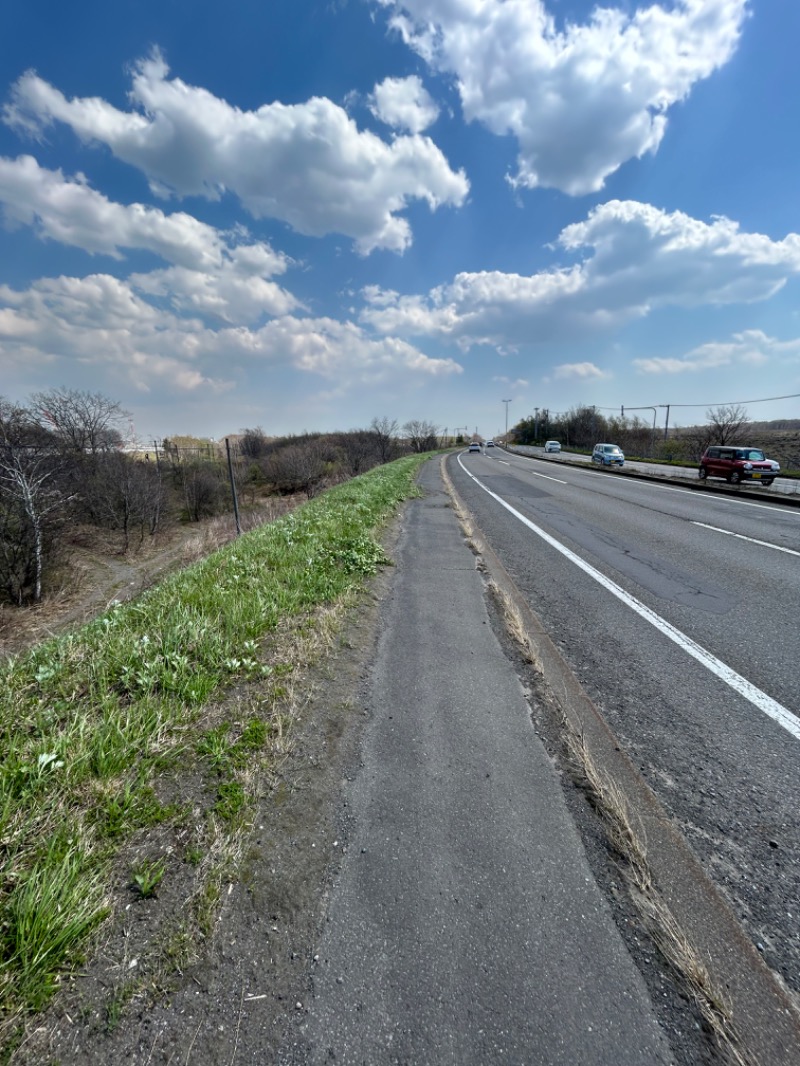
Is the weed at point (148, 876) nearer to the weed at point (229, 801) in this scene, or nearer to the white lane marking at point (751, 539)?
the weed at point (229, 801)

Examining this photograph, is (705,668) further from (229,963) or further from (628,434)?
(628,434)

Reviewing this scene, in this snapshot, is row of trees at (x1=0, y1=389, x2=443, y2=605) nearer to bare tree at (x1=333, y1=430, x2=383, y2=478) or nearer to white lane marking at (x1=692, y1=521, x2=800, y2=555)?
bare tree at (x1=333, y1=430, x2=383, y2=478)

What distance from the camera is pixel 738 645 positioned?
152 inches

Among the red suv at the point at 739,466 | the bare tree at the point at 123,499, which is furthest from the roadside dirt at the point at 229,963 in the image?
the bare tree at the point at 123,499

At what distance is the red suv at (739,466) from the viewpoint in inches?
728

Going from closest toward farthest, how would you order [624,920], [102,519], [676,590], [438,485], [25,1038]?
1. [25,1038]
2. [624,920]
3. [676,590]
4. [438,485]
5. [102,519]

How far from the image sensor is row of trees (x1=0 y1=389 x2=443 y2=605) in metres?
16.8

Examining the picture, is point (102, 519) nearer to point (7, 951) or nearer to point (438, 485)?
point (438, 485)

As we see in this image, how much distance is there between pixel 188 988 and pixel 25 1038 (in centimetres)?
41

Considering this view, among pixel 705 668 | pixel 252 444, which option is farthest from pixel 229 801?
pixel 252 444

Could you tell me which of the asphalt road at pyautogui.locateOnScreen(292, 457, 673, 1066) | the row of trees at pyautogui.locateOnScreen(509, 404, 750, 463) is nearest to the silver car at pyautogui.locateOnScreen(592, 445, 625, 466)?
the row of trees at pyautogui.locateOnScreen(509, 404, 750, 463)

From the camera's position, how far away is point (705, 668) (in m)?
3.46

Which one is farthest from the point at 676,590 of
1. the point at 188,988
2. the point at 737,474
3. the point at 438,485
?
the point at 737,474

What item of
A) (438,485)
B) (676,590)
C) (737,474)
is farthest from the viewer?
(737,474)
